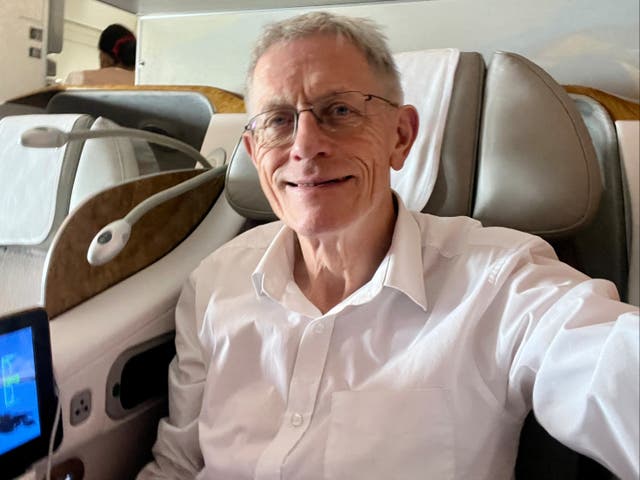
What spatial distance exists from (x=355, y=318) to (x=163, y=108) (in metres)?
1.08

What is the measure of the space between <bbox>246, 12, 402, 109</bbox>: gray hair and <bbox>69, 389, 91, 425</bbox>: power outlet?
0.59 m

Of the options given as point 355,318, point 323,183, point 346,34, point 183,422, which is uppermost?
point 346,34

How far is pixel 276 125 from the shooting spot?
94cm

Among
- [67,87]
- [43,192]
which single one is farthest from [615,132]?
[67,87]

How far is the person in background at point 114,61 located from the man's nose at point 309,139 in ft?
5.15

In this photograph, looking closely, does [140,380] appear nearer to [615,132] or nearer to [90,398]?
[90,398]

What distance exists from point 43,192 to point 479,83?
1031 mm

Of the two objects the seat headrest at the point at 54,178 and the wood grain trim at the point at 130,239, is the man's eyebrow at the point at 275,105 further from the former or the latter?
the seat headrest at the point at 54,178

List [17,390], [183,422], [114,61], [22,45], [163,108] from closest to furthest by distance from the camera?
1. [17,390]
2. [183,422]
3. [163,108]
4. [22,45]
5. [114,61]

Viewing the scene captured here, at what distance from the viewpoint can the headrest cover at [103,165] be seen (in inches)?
54.7

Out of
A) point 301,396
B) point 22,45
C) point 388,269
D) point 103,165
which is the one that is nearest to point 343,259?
point 388,269

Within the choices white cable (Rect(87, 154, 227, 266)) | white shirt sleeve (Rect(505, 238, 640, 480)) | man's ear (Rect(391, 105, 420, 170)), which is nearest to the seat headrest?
white cable (Rect(87, 154, 227, 266))

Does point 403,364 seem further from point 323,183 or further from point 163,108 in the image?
point 163,108

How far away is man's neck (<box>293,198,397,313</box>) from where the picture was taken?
0.96 m
